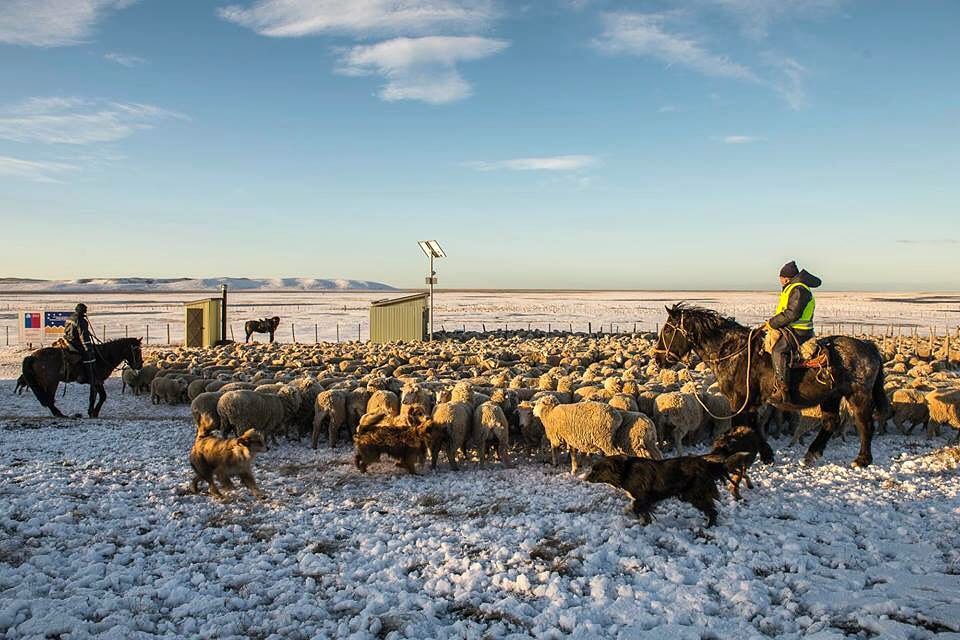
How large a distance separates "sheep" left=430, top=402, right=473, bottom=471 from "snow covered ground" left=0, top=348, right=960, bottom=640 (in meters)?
0.29

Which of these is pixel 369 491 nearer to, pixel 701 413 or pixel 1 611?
pixel 1 611

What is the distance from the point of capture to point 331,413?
1097 cm

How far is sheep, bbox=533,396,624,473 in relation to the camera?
8852mm

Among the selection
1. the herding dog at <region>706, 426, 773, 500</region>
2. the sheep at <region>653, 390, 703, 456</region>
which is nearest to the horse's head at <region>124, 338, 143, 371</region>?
the sheep at <region>653, 390, 703, 456</region>

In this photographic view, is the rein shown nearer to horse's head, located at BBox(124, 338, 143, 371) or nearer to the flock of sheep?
the flock of sheep

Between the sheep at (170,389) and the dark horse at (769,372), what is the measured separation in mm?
11674

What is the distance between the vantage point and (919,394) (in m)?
11.8

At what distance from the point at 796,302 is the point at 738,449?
2.42 m

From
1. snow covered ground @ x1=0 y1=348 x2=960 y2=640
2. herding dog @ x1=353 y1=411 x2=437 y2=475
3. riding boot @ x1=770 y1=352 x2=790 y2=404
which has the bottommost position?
snow covered ground @ x1=0 y1=348 x2=960 y2=640

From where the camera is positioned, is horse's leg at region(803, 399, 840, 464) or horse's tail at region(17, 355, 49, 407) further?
horse's tail at region(17, 355, 49, 407)

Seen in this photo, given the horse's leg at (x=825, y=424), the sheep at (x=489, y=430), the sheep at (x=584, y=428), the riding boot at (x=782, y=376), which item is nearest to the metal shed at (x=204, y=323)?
the sheep at (x=489, y=430)

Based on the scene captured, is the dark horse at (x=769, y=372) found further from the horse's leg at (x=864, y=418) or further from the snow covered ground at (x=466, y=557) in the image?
the snow covered ground at (x=466, y=557)

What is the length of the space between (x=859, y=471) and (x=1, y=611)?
9625 mm

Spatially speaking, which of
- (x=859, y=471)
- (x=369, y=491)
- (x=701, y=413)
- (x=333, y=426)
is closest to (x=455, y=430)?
(x=369, y=491)
